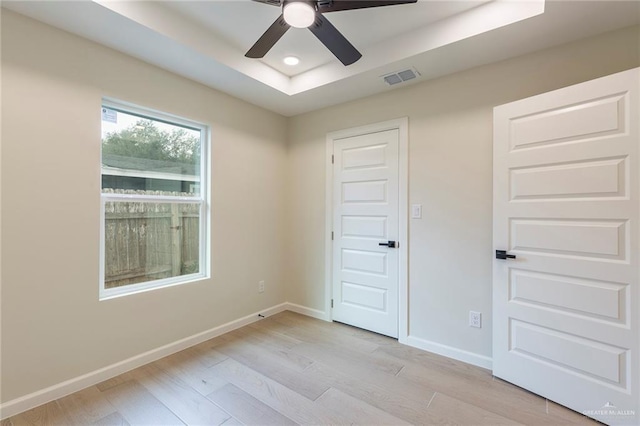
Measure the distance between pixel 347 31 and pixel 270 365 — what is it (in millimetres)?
2771

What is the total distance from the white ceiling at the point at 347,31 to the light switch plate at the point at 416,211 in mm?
1170

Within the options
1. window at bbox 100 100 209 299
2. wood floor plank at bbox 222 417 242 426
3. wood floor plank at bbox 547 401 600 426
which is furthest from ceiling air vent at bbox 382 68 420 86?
wood floor plank at bbox 222 417 242 426

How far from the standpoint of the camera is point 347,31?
2.31 metres

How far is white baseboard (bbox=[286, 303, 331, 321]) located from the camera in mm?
3430

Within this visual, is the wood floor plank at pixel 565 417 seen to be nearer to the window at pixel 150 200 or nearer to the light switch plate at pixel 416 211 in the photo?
the light switch plate at pixel 416 211

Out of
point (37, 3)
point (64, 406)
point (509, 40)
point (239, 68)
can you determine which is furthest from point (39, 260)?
point (509, 40)

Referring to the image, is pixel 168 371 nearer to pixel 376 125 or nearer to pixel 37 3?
pixel 37 3

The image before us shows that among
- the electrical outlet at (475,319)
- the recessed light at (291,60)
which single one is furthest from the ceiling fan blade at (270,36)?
the electrical outlet at (475,319)

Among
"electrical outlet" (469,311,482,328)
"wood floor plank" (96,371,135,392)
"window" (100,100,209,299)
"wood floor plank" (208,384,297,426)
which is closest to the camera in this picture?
"wood floor plank" (208,384,297,426)

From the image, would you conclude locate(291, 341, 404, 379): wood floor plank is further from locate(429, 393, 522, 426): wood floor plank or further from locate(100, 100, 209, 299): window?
locate(100, 100, 209, 299): window

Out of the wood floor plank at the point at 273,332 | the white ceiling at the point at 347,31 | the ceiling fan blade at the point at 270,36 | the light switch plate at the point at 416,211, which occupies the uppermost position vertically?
the white ceiling at the point at 347,31

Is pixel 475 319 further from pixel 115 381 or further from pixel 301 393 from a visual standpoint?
pixel 115 381

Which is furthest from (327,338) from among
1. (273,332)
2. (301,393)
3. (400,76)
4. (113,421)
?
(400,76)

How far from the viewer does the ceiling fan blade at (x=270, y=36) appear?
1693 mm
